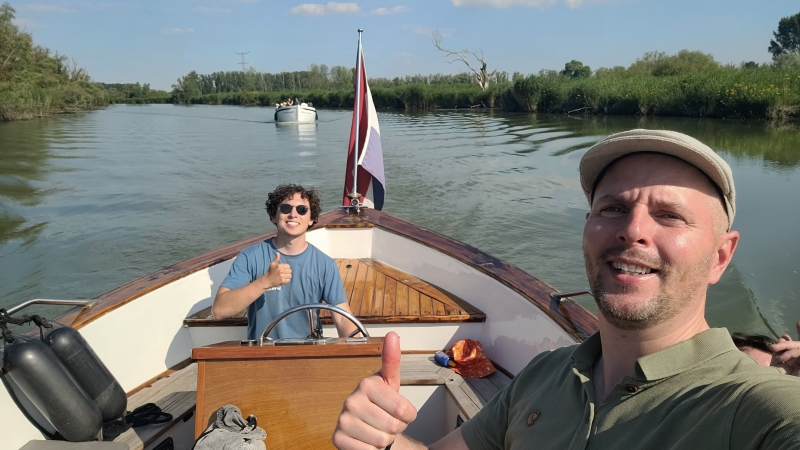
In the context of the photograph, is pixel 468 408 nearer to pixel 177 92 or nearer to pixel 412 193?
pixel 412 193

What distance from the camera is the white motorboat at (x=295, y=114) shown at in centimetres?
2664

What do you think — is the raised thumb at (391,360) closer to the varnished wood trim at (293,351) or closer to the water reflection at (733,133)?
the varnished wood trim at (293,351)

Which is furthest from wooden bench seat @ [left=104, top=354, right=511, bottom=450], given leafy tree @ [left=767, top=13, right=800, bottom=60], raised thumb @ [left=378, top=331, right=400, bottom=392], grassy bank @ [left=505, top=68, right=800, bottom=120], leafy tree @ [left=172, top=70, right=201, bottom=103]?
leafy tree @ [left=172, top=70, right=201, bottom=103]

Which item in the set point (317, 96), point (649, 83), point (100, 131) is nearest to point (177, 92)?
point (317, 96)

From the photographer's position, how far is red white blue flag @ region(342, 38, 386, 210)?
4.28m

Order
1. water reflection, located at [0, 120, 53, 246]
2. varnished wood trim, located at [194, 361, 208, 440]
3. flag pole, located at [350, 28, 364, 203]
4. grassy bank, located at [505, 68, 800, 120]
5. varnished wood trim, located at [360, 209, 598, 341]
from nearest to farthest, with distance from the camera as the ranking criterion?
varnished wood trim, located at [194, 361, 208, 440]
varnished wood trim, located at [360, 209, 598, 341]
flag pole, located at [350, 28, 364, 203]
water reflection, located at [0, 120, 53, 246]
grassy bank, located at [505, 68, 800, 120]

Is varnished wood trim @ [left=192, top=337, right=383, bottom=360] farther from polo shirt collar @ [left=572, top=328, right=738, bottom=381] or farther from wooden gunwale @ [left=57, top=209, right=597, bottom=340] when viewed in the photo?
polo shirt collar @ [left=572, top=328, right=738, bottom=381]

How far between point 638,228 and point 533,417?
394 mm

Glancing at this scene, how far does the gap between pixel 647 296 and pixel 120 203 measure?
1089 centimetres

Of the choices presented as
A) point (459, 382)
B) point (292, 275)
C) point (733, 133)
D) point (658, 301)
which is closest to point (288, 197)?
point (292, 275)

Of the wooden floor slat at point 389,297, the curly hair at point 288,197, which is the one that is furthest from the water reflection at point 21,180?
the curly hair at point 288,197

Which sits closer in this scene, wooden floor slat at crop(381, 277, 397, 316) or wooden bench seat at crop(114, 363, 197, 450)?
wooden bench seat at crop(114, 363, 197, 450)

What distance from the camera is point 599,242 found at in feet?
3.19

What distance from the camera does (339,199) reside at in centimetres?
1002
